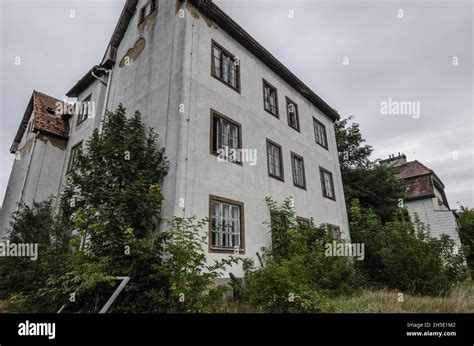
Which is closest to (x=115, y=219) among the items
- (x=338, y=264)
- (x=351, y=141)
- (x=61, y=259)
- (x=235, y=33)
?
(x=61, y=259)

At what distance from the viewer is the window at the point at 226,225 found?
9.16 meters

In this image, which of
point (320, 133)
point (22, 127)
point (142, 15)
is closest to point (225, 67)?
point (142, 15)

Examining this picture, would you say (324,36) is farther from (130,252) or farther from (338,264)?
(130,252)

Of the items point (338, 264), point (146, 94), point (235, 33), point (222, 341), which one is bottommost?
point (222, 341)

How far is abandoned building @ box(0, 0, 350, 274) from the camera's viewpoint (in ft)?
31.3

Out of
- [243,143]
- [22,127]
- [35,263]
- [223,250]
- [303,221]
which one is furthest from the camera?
[22,127]

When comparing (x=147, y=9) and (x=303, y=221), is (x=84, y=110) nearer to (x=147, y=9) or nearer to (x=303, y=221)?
(x=147, y=9)

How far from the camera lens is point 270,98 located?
1420cm

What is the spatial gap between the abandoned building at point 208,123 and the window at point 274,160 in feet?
0.17

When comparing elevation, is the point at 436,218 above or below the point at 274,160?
below

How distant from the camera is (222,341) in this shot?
13.2 ft

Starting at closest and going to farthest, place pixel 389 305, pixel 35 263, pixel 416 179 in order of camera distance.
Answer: pixel 389 305
pixel 35 263
pixel 416 179

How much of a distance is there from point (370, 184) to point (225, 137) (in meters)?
14.9

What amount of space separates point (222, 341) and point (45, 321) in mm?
2494
